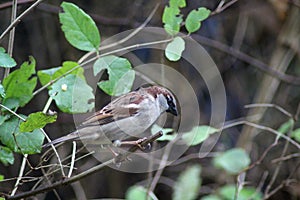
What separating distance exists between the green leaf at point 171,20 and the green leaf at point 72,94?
320 millimetres

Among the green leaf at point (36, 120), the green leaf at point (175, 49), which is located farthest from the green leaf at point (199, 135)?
the green leaf at point (36, 120)

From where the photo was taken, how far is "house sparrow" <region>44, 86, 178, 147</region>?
1.78m

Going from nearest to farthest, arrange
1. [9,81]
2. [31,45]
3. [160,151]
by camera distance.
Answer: [9,81] < [160,151] < [31,45]

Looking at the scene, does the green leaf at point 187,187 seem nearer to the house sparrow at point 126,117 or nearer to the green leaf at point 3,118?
the house sparrow at point 126,117

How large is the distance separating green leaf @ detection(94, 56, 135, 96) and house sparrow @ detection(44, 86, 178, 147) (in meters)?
0.22

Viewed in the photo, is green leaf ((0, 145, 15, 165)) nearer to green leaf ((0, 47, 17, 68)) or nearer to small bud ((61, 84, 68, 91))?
small bud ((61, 84, 68, 91))

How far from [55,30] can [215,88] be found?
4.01 feet

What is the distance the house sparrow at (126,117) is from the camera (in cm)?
178

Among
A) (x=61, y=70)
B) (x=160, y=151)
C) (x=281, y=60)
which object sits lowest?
(x=160, y=151)

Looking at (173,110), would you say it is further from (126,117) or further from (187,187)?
(187,187)

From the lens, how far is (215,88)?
3.65 m

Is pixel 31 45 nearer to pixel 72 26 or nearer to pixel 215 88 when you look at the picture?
pixel 215 88

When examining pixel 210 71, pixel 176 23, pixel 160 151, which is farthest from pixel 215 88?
pixel 176 23

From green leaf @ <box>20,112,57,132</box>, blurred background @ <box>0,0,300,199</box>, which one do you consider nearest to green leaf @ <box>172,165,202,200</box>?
blurred background @ <box>0,0,300,199</box>
